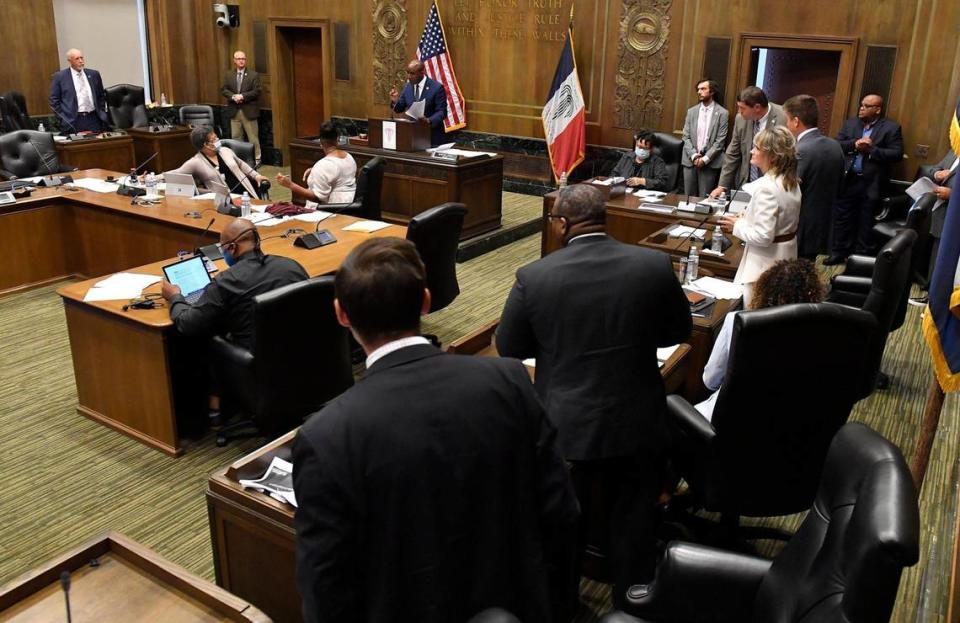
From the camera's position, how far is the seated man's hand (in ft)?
12.9

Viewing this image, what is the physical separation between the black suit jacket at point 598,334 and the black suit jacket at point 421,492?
0.83 meters

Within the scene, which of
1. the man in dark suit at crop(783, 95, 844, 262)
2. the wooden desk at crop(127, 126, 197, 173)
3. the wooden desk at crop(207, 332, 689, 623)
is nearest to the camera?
the wooden desk at crop(207, 332, 689, 623)

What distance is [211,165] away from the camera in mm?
6250

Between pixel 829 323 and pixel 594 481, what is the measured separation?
948 mm

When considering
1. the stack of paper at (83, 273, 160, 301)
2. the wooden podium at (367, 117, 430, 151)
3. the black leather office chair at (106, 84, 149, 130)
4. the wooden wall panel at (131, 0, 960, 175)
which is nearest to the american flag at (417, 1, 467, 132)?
the wooden wall panel at (131, 0, 960, 175)

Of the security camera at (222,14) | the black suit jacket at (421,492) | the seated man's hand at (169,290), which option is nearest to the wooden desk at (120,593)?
the black suit jacket at (421,492)

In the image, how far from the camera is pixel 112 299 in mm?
4090

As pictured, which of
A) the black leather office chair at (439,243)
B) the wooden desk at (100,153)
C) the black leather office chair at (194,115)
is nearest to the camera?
the black leather office chair at (439,243)

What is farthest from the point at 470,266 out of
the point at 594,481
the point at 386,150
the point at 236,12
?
the point at 236,12

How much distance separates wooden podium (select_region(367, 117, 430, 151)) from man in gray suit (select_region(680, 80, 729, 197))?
2.46 meters

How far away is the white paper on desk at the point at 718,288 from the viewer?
4.12 metres

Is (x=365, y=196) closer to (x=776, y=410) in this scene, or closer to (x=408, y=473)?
(x=776, y=410)

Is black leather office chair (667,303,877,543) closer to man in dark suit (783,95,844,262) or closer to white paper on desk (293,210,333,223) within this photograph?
man in dark suit (783,95,844,262)

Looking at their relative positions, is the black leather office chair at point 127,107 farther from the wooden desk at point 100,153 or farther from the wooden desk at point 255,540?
the wooden desk at point 255,540
